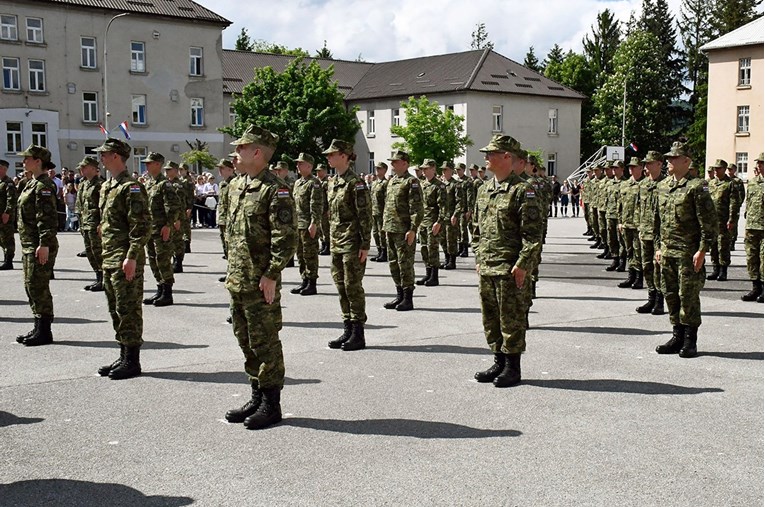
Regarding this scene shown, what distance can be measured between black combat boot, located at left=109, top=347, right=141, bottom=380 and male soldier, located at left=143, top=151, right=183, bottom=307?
445 centimetres

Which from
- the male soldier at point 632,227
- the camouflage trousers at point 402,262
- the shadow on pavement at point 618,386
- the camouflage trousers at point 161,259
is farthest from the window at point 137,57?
the shadow on pavement at point 618,386

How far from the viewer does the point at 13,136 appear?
4638 cm

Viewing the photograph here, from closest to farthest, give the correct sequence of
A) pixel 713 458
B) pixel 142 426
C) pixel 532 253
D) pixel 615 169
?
pixel 713 458 → pixel 142 426 → pixel 532 253 → pixel 615 169

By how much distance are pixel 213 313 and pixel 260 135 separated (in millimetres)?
5760

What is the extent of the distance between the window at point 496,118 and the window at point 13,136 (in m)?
30.8

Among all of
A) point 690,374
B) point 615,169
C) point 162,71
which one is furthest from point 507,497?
point 162,71

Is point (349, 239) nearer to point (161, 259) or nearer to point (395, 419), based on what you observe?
point (395, 419)

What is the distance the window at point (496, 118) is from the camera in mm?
60031

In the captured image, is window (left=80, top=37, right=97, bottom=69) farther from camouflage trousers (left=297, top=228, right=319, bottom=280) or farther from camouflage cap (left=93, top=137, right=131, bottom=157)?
camouflage cap (left=93, top=137, right=131, bottom=157)

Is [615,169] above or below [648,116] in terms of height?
below

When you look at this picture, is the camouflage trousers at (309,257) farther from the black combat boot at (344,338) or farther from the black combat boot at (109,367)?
the black combat boot at (109,367)

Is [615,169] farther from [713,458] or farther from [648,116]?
[648,116]

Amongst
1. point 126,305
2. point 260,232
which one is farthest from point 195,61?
point 260,232

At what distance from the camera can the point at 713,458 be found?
569 cm
